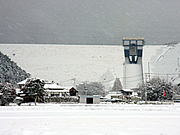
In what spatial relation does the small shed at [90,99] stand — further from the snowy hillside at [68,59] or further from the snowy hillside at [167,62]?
the snowy hillside at [68,59]

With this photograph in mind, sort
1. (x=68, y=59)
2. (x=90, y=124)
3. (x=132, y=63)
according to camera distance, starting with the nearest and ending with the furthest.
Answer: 1. (x=90, y=124)
2. (x=132, y=63)
3. (x=68, y=59)

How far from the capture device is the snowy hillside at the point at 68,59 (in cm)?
7088

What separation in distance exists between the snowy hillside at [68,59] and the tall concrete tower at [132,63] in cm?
963

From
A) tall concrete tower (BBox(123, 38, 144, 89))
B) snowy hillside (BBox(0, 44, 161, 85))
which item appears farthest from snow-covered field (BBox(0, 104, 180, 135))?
snowy hillside (BBox(0, 44, 161, 85))

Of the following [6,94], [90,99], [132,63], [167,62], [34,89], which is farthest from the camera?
[167,62]

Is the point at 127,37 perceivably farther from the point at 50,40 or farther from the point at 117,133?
the point at 117,133

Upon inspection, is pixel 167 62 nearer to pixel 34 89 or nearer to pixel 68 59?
pixel 68 59

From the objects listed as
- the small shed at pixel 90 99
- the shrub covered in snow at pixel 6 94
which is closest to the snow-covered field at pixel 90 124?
the shrub covered in snow at pixel 6 94

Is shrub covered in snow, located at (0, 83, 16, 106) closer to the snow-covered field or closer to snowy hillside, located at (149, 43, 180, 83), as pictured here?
the snow-covered field

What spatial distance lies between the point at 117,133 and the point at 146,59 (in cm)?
6334

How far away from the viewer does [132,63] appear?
2235 inches

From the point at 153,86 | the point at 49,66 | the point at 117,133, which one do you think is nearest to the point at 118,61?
the point at 49,66

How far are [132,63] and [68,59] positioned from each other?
27.5 meters

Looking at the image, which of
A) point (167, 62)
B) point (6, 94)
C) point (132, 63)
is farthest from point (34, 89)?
point (167, 62)
